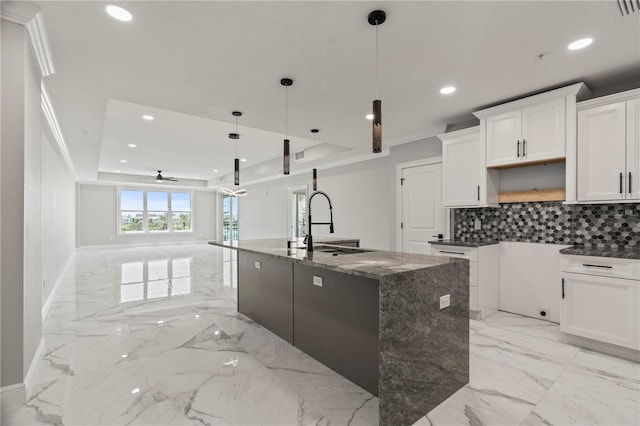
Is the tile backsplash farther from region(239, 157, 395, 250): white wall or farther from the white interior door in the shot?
region(239, 157, 395, 250): white wall

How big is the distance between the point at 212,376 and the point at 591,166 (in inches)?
159

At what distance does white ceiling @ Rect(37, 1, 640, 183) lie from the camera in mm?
2113

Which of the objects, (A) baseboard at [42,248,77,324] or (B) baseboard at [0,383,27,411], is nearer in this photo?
(B) baseboard at [0,383,27,411]

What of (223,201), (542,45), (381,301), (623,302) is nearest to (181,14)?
(381,301)

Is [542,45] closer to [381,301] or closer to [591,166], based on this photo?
[591,166]

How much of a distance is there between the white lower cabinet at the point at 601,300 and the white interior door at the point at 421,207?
1.98m

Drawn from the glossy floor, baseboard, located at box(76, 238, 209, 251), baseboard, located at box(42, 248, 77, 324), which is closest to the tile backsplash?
the glossy floor

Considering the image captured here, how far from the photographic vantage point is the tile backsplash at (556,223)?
3.12 m

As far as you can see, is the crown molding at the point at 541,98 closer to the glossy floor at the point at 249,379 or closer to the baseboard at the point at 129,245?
the glossy floor at the point at 249,379

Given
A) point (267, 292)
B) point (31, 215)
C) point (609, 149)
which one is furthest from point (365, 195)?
point (31, 215)

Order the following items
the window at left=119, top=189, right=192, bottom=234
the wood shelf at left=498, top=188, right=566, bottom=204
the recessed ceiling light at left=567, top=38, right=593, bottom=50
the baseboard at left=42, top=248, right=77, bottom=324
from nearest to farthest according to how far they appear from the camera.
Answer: the recessed ceiling light at left=567, top=38, right=593, bottom=50 < the wood shelf at left=498, top=188, right=566, bottom=204 < the baseboard at left=42, top=248, right=77, bottom=324 < the window at left=119, top=189, right=192, bottom=234

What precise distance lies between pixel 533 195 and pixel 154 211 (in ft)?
43.5

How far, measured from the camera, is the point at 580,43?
2.49 m

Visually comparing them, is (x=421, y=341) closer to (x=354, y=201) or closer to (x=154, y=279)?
(x=354, y=201)
